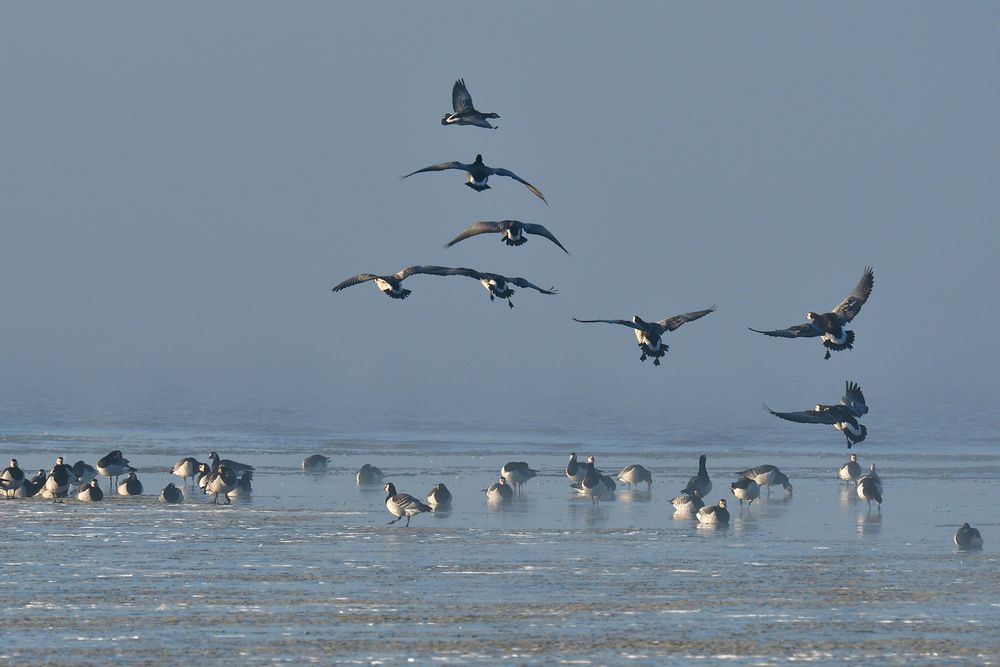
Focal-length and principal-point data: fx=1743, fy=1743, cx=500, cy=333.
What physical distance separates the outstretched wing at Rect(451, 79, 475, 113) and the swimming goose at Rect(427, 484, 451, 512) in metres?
7.17

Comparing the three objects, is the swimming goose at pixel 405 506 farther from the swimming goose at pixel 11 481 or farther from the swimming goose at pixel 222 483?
the swimming goose at pixel 11 481

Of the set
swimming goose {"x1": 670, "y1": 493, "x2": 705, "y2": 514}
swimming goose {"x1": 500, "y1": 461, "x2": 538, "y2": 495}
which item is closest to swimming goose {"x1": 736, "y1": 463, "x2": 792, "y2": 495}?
swimming goose {"x1": 670, "y1": 493, "x2": 705, "y2": 514}

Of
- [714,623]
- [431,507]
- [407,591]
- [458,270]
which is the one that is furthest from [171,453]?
[714,623]

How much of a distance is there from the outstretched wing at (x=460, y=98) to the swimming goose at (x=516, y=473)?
889cm

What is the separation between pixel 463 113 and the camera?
29.7 metres

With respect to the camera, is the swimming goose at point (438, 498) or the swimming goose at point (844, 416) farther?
the swimming goose at point (438, 498)

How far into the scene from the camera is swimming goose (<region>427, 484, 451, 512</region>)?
33.0 metres

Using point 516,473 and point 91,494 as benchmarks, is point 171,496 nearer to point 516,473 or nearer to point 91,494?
point 91,494

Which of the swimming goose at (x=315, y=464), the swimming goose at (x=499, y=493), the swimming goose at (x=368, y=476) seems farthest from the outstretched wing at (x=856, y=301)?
the swimming goose at (x=315, y=464)

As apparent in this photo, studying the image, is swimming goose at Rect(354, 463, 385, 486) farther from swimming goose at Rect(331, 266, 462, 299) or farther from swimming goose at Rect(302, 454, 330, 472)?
swimming goose at Rect(331, 266, 462, 299)

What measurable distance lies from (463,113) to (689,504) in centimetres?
855

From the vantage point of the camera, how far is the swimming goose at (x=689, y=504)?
1276 inches

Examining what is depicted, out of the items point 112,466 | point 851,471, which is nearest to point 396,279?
point 112,466

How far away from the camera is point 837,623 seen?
71.1 ft
